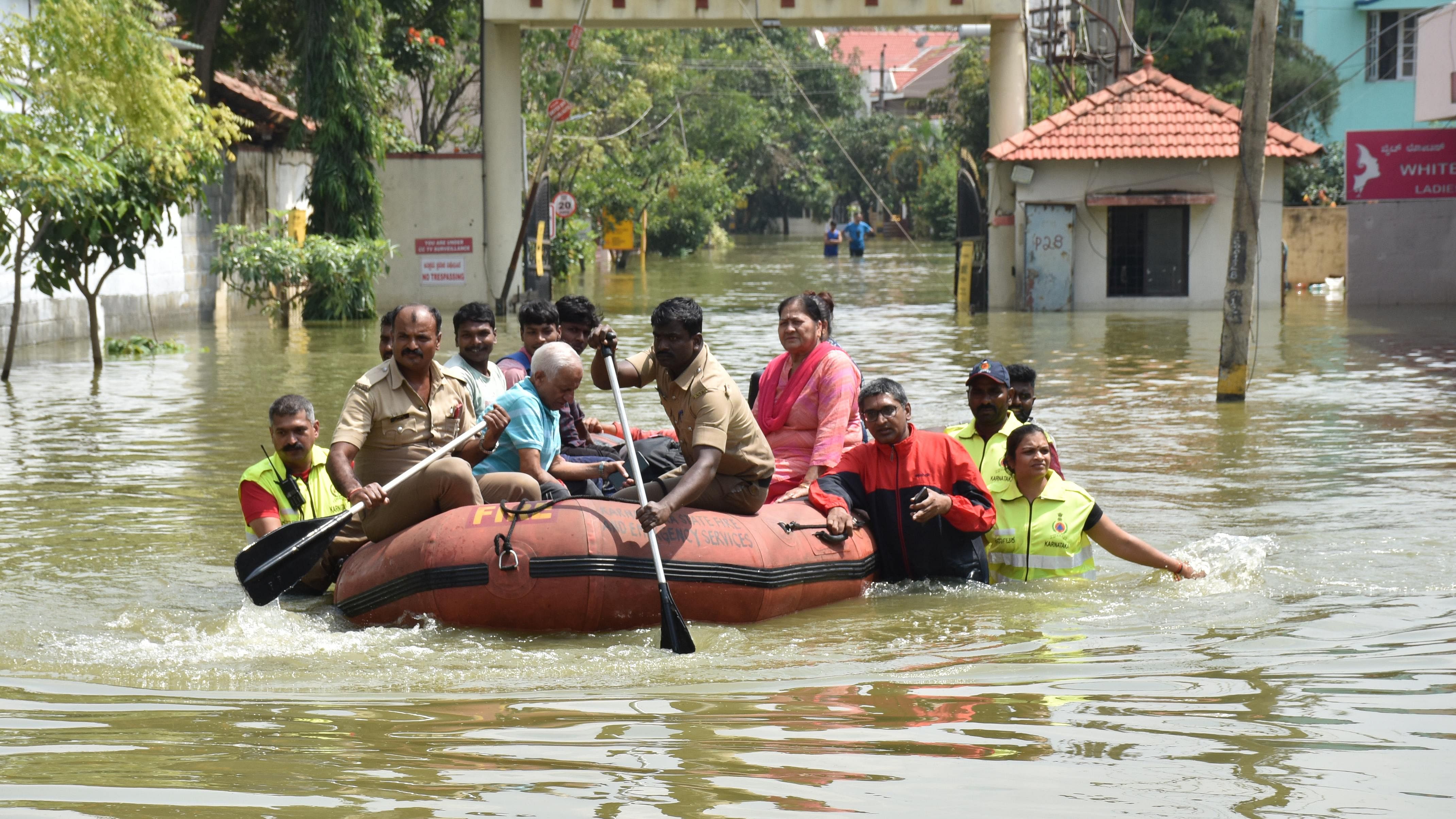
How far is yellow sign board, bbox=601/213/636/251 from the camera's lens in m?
44.6

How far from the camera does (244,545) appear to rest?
9.55 m

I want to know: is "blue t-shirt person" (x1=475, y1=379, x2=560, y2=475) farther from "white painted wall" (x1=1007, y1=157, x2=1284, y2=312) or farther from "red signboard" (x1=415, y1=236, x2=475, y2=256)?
"red signboard" (x1=415, y1=236, x2=475, y2=256)

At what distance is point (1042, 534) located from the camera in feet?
26.5

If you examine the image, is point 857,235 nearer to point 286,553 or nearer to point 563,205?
point 563,205

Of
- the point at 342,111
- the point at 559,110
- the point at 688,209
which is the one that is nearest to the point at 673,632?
the point at 342,111

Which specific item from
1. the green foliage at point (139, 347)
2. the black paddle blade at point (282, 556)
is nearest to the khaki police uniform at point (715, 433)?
the black paddle blade at point (282, 556)

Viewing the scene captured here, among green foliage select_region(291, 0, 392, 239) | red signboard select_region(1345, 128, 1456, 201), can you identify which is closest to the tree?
green foliage select_region(291, 0, 392, 239)

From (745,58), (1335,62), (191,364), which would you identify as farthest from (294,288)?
(745,58)

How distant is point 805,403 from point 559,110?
1955 cm

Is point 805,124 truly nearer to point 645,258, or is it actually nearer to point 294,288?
point 645,258

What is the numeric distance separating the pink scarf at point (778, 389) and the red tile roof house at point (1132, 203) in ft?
64.3

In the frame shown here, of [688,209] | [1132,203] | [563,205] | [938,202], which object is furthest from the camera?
[938,202]

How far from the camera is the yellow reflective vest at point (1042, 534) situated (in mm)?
8000

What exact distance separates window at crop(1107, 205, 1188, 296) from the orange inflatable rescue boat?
21.9 m
